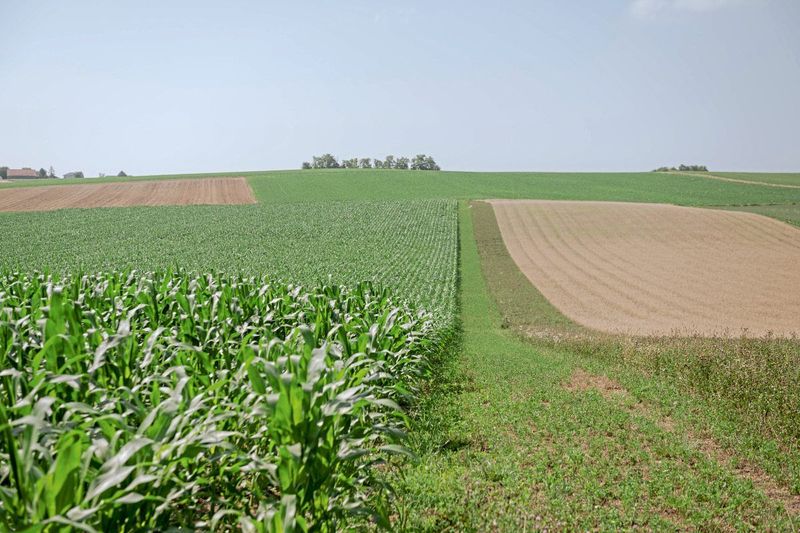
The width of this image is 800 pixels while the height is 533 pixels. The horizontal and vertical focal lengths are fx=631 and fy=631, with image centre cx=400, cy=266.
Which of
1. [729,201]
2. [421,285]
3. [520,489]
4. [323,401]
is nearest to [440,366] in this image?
[520,489]

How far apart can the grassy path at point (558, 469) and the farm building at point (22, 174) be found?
171m

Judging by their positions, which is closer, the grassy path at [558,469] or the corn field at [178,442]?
the corn field at [178,442]

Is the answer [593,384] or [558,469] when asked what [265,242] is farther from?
[558,469]

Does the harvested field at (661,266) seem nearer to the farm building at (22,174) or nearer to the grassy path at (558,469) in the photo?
the grassy path at (558,469)

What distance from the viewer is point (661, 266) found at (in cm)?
3562

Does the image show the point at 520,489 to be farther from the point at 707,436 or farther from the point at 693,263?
the point at 693,263

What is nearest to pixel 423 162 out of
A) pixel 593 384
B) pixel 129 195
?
pixel 129 195

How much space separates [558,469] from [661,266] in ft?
102

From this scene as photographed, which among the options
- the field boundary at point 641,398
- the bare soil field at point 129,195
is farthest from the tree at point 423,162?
the field boundary at point 641,398

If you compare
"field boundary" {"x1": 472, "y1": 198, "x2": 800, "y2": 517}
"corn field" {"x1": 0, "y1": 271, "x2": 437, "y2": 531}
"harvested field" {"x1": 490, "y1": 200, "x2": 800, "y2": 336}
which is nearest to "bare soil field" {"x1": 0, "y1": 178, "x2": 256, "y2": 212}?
"harvested field" {"x1": 490, "y1": 200, "x2": 800, "y2": 336}

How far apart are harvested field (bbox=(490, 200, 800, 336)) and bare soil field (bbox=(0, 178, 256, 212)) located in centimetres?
3481

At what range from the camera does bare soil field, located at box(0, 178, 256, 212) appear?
221 ft

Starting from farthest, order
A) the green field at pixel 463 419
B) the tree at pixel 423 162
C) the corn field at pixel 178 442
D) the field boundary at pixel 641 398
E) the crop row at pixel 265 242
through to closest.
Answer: the tree at pixel 423 162
the crop row at pixel 265 242
the field boundary at pixel 641 398
the green field at pixel 463 419
the corn field at pixel 178 442

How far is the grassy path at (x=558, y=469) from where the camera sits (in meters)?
6.25
